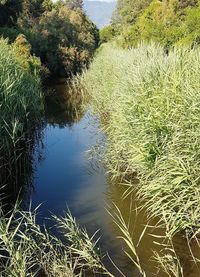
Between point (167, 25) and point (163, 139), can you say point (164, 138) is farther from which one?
point (167, 25)

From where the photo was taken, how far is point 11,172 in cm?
806

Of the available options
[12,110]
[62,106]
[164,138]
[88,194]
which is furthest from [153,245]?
[62,106]

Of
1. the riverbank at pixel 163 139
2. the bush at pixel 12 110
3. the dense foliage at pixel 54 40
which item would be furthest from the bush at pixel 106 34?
the riverbank at pixel 163 139

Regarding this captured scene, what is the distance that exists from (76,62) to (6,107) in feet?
60.0

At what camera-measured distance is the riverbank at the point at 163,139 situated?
18.0 ft

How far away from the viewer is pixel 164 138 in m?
6.34

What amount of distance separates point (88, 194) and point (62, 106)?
10.1 m

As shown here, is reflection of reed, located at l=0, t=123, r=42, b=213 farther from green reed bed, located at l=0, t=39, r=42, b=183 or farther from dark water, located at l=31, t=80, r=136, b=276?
dark water, located at l=31, t=80, r=136, b=276

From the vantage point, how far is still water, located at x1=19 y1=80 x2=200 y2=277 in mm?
5495

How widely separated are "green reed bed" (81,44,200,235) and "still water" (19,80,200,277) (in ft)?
0.97

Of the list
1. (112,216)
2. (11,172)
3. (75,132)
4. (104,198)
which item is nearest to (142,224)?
(112,216)

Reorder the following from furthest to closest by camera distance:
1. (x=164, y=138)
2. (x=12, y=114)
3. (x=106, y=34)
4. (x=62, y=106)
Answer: (x=106, y=34), (x=62, y=106), (x=12, y=114), (x=164, y=138)

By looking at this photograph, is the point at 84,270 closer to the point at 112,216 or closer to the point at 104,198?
the point at 112,216

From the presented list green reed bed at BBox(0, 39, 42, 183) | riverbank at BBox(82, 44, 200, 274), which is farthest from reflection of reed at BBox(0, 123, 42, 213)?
riverbank at BBox(82, 44, 200, 274)
